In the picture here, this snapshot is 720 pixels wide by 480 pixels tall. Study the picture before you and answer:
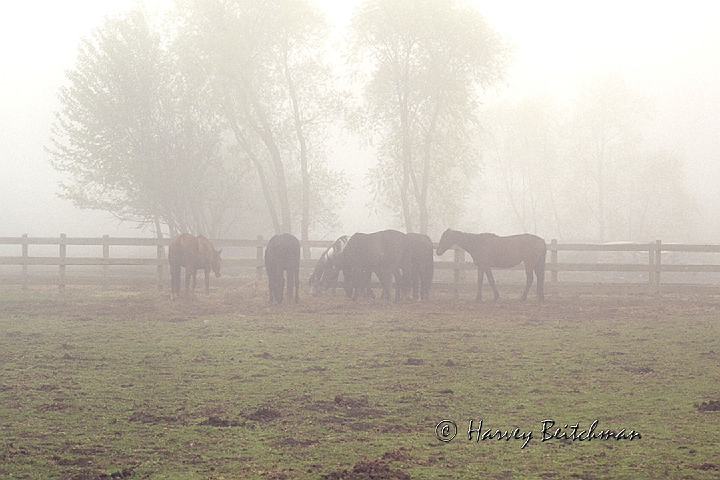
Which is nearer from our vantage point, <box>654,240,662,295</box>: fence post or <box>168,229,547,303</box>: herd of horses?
<box>168,229,547,303</box>: herd of horses

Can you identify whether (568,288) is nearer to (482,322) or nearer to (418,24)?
(482,322)

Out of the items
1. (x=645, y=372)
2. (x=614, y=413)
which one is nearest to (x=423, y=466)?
(x=614, y=413)

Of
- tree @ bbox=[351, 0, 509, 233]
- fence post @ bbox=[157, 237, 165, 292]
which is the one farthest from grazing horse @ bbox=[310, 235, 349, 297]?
tree @ bbox=[351, 0, 509, 233]

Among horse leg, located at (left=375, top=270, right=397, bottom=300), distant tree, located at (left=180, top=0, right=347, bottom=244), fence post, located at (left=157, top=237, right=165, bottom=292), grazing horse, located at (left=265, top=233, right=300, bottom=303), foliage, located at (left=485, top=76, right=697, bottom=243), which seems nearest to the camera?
grazing horse, located at (left=265, top=233, right=300, bottom=303)

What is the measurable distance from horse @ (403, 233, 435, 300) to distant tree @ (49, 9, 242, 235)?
12710 millimetres

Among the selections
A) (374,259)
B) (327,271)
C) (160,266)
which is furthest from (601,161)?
(160,266)

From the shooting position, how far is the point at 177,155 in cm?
2766

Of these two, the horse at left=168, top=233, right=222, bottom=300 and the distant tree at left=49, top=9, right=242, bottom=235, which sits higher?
the distant tree at left=49, top=9, right=242, bottom=235

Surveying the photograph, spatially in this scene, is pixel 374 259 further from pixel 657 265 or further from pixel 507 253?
pixel 657 265

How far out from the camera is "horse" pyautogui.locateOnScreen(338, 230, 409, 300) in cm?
1673

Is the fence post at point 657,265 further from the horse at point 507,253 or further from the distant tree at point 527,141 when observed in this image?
the distant tree at point 527,141

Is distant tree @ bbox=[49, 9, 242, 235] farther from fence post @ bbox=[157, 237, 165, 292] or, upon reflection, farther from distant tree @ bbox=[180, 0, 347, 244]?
fence post @ bbox=[157, 237, 165, 292]

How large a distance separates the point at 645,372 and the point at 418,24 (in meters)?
19.9

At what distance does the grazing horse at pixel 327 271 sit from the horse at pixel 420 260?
1852 mm
